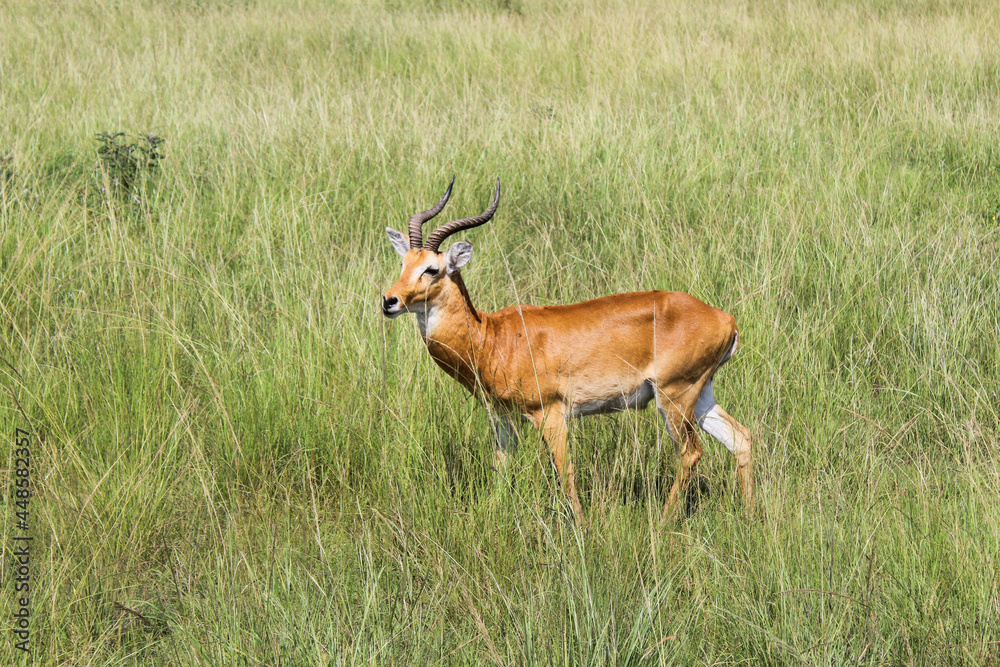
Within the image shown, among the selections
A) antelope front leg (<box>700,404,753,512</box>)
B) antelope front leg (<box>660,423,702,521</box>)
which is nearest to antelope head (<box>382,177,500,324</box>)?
antelope front leg (<box>660,423,702,521</box>)

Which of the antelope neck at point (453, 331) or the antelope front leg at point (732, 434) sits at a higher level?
the antelope neck at point (453, 331)

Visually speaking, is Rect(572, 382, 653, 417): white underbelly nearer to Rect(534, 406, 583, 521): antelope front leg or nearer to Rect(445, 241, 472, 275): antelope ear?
Rect(534, 406, 583, 521): antelope front leg

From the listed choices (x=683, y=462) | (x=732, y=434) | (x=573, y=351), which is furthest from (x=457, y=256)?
(x=732, y=434)

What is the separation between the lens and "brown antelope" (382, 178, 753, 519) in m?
3.26

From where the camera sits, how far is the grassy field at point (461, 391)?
2.33m

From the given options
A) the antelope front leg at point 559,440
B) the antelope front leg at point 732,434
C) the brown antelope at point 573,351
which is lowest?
the antelope front leg at point 732,434

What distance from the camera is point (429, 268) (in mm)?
3158

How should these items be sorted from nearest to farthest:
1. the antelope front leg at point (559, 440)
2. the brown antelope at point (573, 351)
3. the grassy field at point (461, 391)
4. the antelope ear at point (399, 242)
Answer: the grassy field at point (461, 391), the antelope front leg at point (559, 440), the brown antelope at point (573, 351), the antelope ear at point (399, 242)

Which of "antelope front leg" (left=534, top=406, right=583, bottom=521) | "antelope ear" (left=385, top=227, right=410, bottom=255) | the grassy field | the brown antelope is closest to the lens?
the grassy field

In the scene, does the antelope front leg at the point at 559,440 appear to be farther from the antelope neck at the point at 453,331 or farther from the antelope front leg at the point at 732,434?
the antelope front leg at the point at 732,434

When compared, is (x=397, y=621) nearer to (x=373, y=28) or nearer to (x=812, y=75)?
(x=812, y=75)

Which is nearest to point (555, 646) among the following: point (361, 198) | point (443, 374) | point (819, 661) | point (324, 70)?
point (819, 661)

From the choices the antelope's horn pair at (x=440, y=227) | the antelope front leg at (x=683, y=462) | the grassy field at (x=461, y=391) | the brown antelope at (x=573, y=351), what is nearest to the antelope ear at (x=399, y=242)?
the brown antelope at (x=573, y=351)

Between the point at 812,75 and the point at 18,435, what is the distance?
7.43 m
